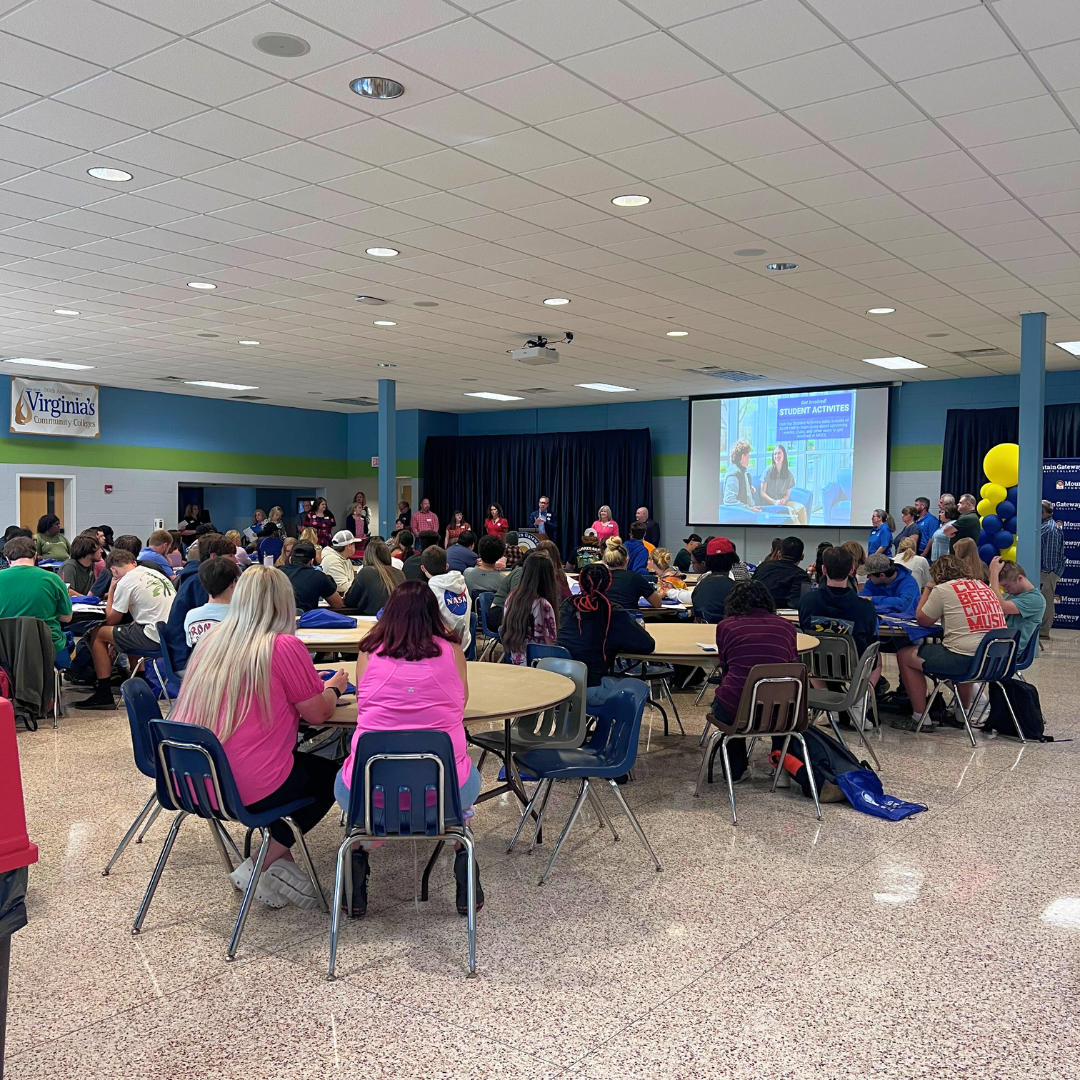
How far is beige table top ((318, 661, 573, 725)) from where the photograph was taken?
3.56 m

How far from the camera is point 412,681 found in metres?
3.24

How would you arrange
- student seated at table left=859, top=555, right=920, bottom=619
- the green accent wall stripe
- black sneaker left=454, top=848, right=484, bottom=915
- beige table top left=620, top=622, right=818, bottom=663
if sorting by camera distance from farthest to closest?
the green accent wall stripe, student seated at table left=859, top=555, right=920, bottom=619, beige table top left=620, top=622, right=818, bottom=663, black sneaker left=454, top=848, right=484, bottom=915

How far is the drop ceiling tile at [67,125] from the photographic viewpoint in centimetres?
470

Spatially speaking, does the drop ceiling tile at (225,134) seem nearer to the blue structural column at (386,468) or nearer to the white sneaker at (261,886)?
the white sneaker at (261,886)

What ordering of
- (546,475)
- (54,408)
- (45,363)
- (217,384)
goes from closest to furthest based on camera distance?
(45,363)
(54,408)
(217,384)
(546,475)

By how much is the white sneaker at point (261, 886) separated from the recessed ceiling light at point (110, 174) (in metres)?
3.99

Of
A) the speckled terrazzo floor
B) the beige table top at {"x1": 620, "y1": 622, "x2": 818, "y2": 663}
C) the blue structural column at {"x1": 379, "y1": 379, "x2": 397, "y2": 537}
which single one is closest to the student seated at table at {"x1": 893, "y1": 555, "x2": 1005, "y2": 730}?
the beige table top at {"x1": 620, "y1": 622, "x2": 818, "y2": 663}

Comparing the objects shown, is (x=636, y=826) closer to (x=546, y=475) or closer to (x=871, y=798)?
(x=871, y=798)

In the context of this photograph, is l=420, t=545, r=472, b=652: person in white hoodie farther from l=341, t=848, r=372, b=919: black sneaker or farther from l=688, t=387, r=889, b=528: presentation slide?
l=688, t=387, r=889, b=528: presentation slide

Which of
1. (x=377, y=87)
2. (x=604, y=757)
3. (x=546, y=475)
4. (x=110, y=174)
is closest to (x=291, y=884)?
(x=604, y=757)

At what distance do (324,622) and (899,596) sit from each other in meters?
3.94

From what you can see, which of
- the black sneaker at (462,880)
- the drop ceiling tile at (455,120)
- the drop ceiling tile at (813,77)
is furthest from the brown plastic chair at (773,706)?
the drop ceiling tile at (455,120)

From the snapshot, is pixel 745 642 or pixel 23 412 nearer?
pixel 745 642

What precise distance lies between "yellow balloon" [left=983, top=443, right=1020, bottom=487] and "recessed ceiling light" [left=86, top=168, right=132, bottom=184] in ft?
28.3
